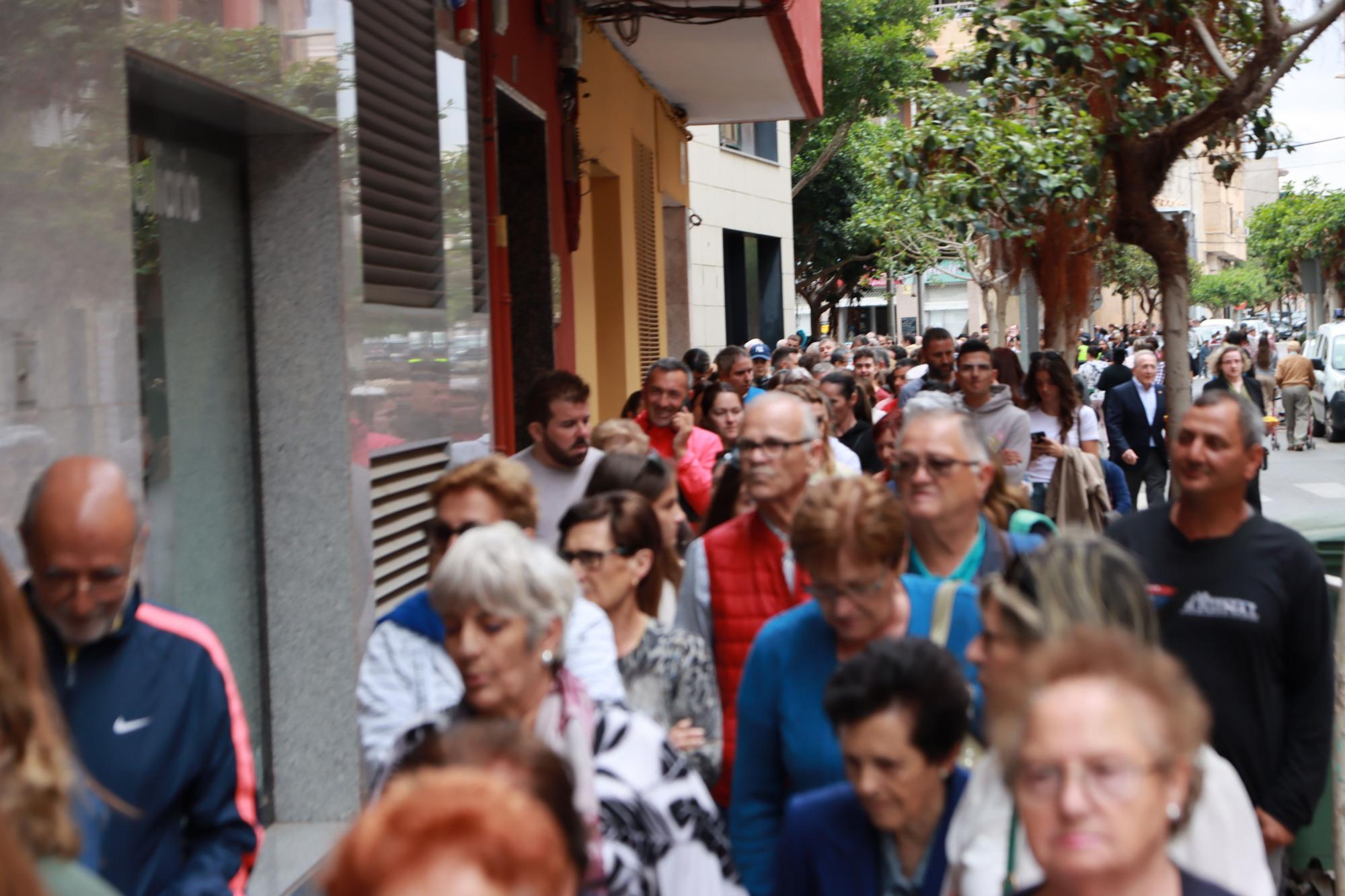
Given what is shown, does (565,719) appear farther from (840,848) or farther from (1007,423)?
(1007,423)

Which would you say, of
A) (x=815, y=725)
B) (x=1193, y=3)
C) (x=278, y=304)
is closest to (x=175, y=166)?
(x=278, y=304)

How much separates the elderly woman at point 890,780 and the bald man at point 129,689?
1.29 m

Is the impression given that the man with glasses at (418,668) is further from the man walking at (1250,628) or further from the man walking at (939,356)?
the man walking at (939,356)

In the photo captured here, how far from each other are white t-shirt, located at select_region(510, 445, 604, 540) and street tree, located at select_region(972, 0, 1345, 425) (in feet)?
17.2

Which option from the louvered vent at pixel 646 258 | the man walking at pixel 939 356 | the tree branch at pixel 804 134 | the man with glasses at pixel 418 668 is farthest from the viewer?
the tree branch at pixel 804 134

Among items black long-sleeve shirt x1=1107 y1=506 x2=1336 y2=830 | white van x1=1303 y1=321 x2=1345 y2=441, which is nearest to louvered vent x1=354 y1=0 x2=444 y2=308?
black long-sleeve shirt x1=1107 y1=506 x2=1336 y2=830

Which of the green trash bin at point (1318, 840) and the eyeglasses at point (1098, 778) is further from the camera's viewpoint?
the green trash bin at point (1318, 840)

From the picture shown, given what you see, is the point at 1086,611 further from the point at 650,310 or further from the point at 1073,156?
the point at 650,310

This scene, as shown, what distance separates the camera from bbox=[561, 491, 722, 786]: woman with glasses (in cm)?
423

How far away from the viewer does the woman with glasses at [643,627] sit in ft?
13.9

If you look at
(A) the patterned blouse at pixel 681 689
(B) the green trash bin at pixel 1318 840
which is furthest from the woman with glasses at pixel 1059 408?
(A) the patterned blouse at pixel 681 689

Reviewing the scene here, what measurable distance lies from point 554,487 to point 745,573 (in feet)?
7.33

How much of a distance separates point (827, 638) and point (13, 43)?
9.12ft

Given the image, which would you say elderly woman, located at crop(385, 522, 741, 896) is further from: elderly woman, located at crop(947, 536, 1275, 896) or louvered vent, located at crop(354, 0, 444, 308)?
louvered vent, located at crop(354, 0, 444, 308)
